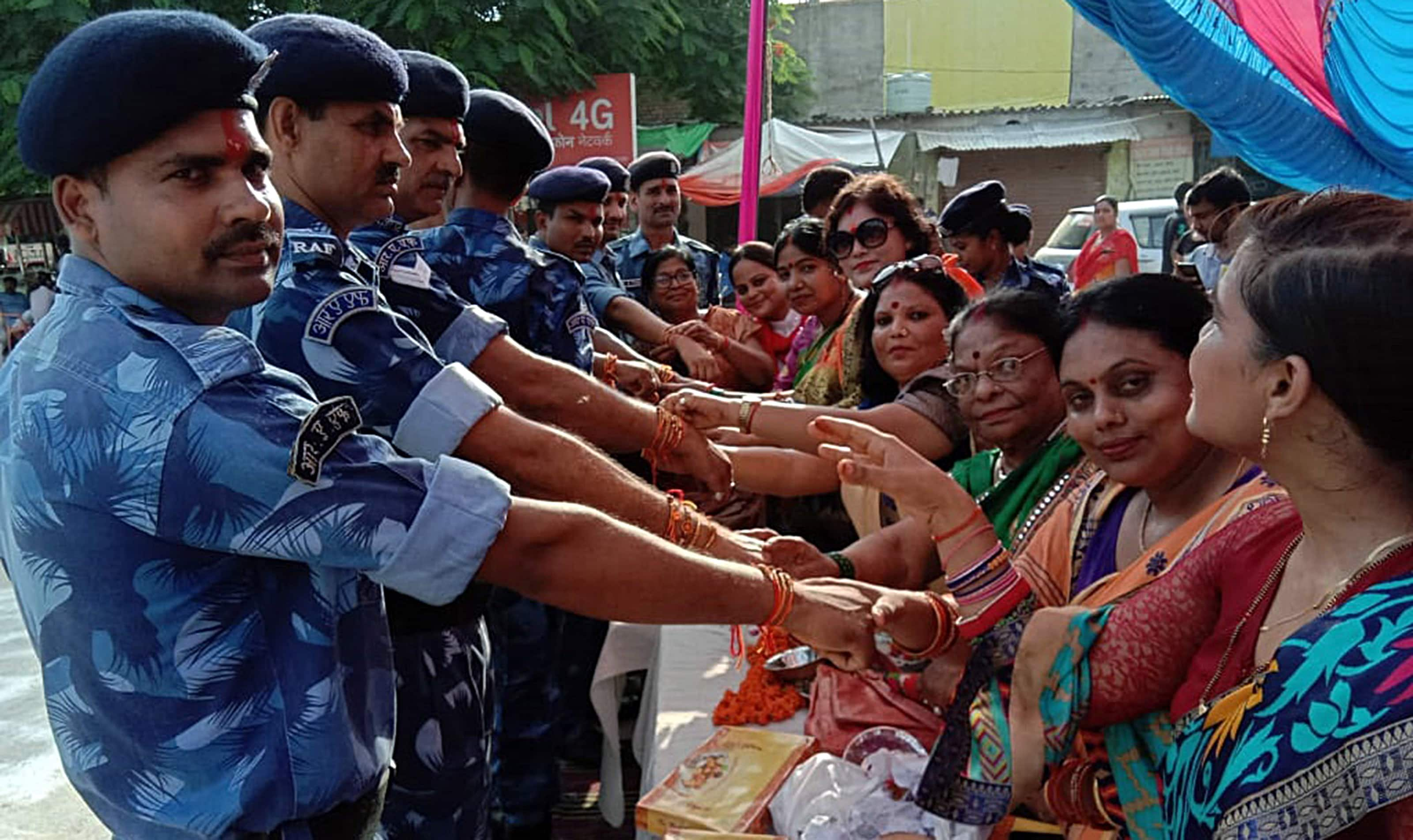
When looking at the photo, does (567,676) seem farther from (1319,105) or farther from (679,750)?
(1319,105)

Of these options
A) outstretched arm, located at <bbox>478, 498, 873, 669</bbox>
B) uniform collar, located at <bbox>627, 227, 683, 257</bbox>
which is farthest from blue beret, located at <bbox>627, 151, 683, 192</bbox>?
outstretched arm, located at <bbox>478, 498, 873, 669</bbox>

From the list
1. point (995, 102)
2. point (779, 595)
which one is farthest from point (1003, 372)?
point (995, 102)

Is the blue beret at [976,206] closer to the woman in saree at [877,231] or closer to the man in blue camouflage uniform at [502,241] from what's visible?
the woman in saree at [877,231]

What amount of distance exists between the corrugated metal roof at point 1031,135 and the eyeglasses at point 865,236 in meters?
13.9

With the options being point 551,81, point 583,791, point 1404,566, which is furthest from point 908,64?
point 1404,566

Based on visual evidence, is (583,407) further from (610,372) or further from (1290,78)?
(1290,78)

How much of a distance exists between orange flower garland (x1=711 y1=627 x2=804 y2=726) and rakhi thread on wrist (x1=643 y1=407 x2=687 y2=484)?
22.2 inches

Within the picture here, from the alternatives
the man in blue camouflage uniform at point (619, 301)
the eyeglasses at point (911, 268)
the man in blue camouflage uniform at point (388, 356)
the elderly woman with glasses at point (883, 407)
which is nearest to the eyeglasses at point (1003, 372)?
the elderly woman with glasses at point (883, 407)

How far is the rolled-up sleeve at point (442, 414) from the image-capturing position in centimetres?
195

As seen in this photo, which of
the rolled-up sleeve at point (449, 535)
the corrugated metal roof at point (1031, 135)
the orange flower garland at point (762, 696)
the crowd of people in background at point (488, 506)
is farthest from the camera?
the corrugated metal roof at point (1031, 135)

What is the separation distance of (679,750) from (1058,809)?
971 millimetres

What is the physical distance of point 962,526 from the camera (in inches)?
80.0

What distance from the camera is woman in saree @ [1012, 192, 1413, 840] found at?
1.15 m

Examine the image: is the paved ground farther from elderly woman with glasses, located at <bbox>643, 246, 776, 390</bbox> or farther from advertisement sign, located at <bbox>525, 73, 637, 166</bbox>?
advertisement sign, located at <bbox>525, 73, 637, 166</bbox>
